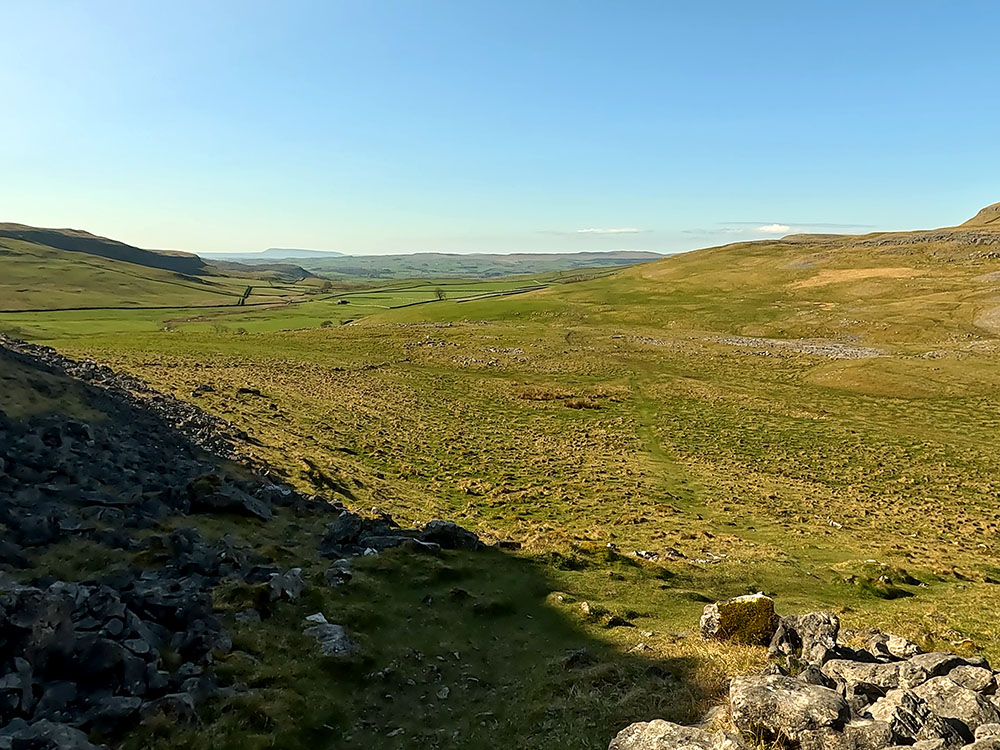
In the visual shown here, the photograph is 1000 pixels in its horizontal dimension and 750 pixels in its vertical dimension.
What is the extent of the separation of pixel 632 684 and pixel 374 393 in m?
56.9

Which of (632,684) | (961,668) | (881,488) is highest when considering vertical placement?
(961,668)

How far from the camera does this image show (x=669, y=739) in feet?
35.4

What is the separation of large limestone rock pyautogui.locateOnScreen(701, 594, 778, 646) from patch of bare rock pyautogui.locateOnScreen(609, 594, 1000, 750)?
2.58 metres

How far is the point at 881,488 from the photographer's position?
138ft

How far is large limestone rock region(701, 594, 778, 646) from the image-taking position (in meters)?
16.9

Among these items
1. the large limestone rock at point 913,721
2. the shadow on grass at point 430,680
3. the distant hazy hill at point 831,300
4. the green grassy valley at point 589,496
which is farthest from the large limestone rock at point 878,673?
the distant hazy hill at point 831,300

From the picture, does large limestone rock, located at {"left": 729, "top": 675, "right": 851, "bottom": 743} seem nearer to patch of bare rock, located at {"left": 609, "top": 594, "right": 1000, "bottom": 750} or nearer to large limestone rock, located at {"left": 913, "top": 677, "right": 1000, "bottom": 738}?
patch of bare rock, located at {"left": 609, "top": 594, "right": 1000, "bottom": 750}

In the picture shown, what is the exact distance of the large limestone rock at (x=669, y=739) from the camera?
10344 millimetres

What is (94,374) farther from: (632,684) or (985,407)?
(985,407)

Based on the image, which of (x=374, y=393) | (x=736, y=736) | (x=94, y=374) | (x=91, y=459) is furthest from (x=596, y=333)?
(x=736, y=736)

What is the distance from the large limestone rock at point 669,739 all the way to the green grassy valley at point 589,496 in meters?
1.44

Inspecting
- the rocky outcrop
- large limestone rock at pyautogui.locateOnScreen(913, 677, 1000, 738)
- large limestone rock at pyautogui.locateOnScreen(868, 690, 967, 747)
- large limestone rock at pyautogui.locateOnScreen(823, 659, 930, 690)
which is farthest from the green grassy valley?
large limestone rock at pyautogui.locateOnScreen(913, 677, 1000, 738)

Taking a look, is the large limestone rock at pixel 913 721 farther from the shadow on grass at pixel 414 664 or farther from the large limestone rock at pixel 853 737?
the shadow on grass at pixel 414 664

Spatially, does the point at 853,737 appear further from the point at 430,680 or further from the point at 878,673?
the point at 430,680
